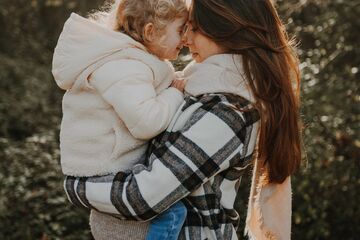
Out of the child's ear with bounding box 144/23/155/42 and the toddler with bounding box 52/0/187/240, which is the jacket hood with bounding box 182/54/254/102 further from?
the child's ear with bounding box 144/23/155/42

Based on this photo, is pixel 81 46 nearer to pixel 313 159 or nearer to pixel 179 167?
pixel 179 167

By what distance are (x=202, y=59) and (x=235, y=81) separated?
197mm

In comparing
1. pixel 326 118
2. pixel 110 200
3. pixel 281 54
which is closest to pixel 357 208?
pixel 326 118

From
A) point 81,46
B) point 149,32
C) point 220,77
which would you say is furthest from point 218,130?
point 81,46

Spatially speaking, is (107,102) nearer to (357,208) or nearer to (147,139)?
(147,139)

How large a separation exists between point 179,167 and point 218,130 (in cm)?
18

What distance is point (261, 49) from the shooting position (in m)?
2.17

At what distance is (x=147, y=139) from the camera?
84.8 inches

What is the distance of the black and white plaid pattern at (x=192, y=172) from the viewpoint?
204 cm

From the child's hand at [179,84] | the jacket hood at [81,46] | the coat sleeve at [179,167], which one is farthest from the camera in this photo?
the child's hand at [179,84]

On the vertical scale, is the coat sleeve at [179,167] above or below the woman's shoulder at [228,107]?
below

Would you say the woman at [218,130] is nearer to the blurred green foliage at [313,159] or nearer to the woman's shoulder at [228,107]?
the woman's shoulder at [228,107]

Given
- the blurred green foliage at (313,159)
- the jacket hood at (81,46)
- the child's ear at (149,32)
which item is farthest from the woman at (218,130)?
the blurred green foliage at (313,159)

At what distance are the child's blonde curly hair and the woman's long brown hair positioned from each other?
7 centimetres
